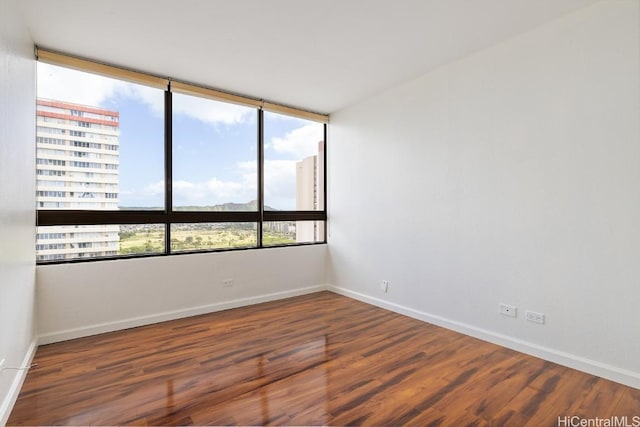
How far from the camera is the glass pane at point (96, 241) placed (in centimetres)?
310

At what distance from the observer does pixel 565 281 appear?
2617mm

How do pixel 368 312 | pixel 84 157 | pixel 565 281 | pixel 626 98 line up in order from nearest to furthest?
pixel 626 98 < pixel 565 281 < pixel 84 157 < pixel 368 312

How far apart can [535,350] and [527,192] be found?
1.33 meters

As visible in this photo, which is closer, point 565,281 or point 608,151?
point 608,151

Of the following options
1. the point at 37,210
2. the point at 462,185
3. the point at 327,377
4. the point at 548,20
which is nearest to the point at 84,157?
the point at 37,210

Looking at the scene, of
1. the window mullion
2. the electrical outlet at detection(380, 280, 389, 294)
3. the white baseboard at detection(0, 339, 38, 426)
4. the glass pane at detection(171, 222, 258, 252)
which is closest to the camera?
the white baseboard at detection(0, 339, 38, 426)

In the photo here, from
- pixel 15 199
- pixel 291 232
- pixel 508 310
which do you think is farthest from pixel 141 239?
pixel 508 310

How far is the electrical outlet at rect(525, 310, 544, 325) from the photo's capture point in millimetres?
2749

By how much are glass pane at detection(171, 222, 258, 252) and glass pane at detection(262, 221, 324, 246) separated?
0.59 ft

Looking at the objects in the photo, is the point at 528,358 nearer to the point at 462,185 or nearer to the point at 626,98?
the point at 462,185

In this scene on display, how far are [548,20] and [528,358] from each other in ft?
8.98

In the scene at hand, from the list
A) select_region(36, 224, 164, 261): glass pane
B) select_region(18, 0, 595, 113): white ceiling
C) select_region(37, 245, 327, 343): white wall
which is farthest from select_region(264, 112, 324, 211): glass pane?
select_region(36, 224, 164, 261): glass pane

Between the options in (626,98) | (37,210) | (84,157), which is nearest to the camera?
(626,98)

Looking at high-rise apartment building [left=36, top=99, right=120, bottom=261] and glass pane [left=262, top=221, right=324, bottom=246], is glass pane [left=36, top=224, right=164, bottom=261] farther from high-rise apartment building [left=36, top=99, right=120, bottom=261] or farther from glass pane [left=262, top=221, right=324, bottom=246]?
glass pane [left=262, top=221, right=324, bottom=246]
